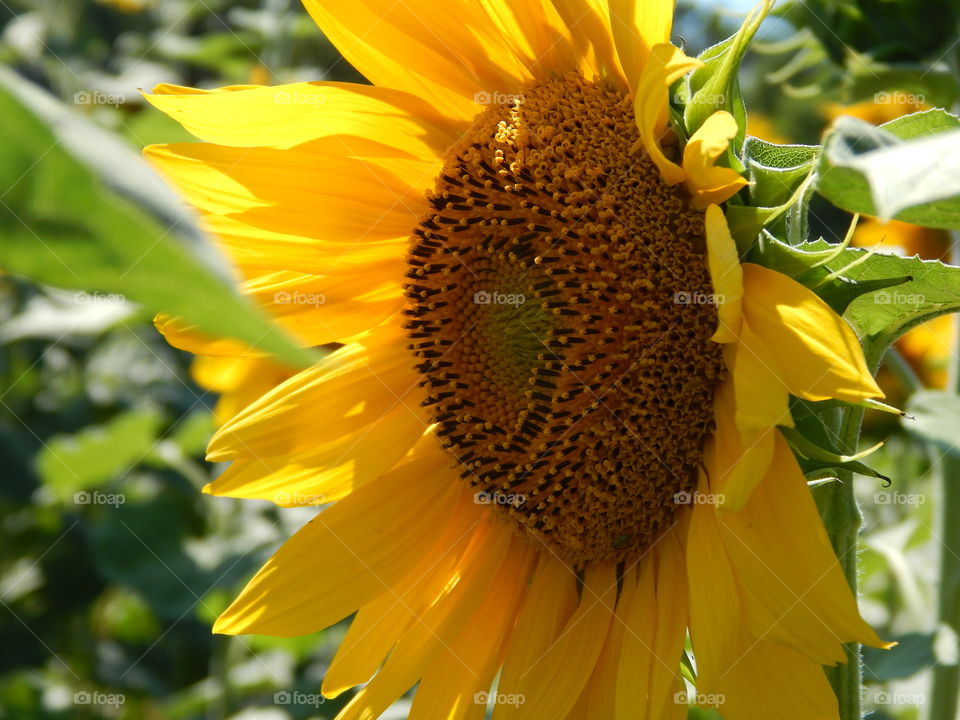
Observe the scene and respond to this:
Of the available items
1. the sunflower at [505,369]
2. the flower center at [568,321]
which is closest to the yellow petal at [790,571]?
the sunflower at [505,369]

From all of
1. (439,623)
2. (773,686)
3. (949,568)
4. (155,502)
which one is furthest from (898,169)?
(155,502)

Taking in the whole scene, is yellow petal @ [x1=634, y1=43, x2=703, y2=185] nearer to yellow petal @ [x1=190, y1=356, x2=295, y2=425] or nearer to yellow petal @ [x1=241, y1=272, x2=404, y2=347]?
yellow petal @ [x1=241, y1=272, x2=404, y2=347]

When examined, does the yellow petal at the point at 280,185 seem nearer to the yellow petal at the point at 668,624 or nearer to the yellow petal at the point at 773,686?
the yellow petal at the point at 668,624

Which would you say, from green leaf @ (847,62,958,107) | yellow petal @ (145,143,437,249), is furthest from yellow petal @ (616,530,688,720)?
green leaf @ (847,62,958,107)

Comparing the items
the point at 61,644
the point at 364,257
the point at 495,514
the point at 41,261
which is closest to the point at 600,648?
the point at 495,514

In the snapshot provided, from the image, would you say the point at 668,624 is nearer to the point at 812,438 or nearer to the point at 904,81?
the point at 812,438
